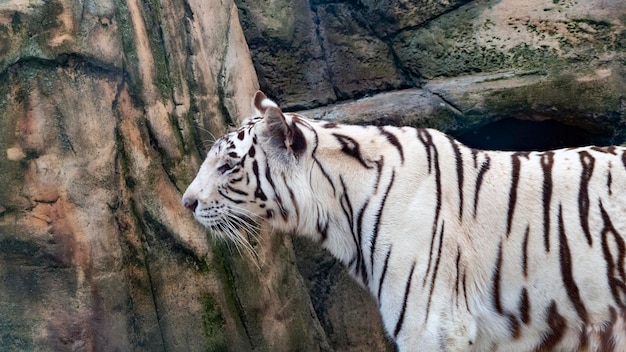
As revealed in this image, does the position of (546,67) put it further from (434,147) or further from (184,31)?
(184,31)

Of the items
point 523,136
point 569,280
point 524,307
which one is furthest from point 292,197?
point 523,136

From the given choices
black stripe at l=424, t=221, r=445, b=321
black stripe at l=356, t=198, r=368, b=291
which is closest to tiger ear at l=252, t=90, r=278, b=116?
black stripe at l=356, t=198, r=368, b=291

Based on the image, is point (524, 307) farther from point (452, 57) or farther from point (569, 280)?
point (452, 57)

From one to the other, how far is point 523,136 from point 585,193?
5.89 ft

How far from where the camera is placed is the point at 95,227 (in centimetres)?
347

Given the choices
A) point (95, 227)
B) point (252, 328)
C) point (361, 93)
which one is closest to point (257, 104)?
point (95, 227)

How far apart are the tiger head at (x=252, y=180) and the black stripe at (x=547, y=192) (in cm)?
104

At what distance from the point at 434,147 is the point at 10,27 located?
2.02 meters

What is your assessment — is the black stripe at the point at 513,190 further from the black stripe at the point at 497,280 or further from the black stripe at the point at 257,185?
the black stripe at the point at 257,185

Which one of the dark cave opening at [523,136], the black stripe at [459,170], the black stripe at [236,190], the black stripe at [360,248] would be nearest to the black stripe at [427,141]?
the black stripe at [459,170]

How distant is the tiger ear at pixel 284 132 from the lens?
3.13 meters

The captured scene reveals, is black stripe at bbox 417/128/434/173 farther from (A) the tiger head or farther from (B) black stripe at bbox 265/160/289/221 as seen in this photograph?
(B) black stripe at bbox 265/160/289/221

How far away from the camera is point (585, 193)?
3.08 metres

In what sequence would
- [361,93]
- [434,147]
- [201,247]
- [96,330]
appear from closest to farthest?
[434,147], [96,330], [201,247], [361,93]
